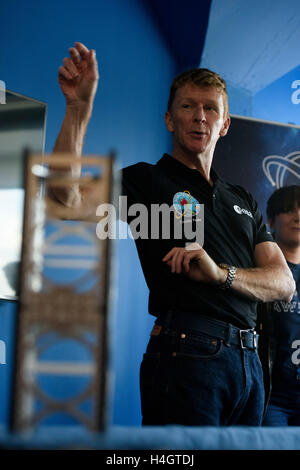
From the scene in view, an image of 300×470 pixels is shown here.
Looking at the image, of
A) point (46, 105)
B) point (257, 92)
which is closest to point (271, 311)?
point (46, 105)

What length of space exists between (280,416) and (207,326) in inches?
35.8

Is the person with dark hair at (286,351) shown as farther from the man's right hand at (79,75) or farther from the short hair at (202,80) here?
the man's right hand at (79,75)

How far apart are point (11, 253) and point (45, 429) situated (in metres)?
1.61

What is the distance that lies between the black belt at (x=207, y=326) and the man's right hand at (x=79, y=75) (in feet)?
1.91

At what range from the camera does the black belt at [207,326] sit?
110 cm

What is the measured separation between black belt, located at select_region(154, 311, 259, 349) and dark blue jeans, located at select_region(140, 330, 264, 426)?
12 mm

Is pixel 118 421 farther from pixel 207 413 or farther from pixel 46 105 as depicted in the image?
pixel 46 105

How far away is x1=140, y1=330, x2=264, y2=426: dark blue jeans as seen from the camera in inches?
41.7

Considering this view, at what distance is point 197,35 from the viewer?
264 cm

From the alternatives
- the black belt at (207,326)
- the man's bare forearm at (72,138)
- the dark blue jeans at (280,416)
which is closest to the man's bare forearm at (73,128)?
the man's bare forearm at (72,138)

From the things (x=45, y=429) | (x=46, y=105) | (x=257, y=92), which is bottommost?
(x=45, y=429)

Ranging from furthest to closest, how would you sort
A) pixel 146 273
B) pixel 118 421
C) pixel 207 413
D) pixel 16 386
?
pixel 118 421 → pixel 146 273 → pixel 207 413 → pixel 16 386
